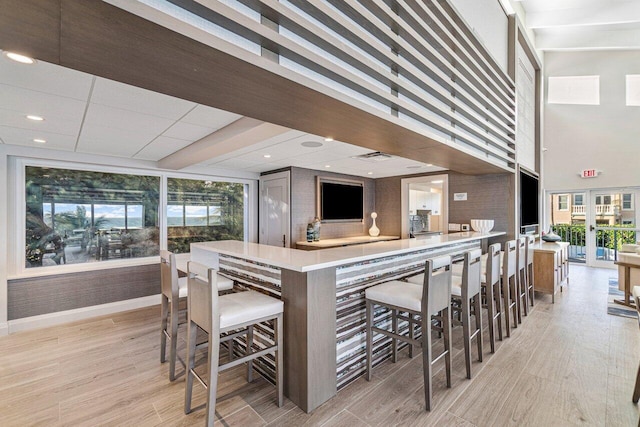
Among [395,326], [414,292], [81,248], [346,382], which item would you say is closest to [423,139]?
[414,292]

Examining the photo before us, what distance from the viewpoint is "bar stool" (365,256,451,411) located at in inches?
74.5

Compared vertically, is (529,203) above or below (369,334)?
above

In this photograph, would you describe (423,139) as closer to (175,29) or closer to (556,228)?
(175,29)

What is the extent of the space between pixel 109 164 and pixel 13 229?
4.11 ft

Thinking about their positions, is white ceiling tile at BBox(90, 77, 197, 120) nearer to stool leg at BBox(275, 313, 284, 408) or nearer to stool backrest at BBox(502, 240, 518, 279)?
stool leg at BBox(275, 313, 284, 408)

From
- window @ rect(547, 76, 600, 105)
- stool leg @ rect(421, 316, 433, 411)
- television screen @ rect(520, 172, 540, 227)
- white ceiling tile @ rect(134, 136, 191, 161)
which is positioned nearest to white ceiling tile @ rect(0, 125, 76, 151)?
white ceiling tile @ rect(134, 136, 191, 161)

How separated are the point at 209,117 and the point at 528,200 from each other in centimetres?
499

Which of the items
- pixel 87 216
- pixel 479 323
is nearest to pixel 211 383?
pixel 479 323

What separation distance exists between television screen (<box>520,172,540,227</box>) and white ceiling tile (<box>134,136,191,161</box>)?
4.75 m

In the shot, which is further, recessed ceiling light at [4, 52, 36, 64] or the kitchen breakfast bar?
the kitchen breakfast bar

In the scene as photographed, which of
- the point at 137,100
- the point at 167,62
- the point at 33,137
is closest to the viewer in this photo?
the point at 167,62

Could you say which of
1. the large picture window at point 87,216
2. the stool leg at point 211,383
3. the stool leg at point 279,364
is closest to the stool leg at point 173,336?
the stool leg at point 211,383

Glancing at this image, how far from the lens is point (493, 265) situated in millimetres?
2734

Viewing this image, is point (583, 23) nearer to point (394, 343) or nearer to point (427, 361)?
point (394, 343)
